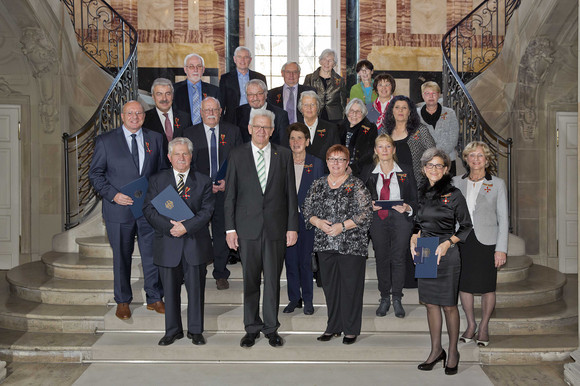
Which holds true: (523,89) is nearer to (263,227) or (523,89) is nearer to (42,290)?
(263,227)

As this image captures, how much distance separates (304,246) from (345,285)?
56 cm

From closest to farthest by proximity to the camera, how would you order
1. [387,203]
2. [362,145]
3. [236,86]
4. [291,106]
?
[387,203] < [362,145] < [291,106] < [236,86]

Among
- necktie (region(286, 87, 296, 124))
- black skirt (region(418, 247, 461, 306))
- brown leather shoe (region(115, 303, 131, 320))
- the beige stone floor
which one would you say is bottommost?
the beige stone floor

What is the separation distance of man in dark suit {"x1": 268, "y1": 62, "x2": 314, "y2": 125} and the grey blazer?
2162mm

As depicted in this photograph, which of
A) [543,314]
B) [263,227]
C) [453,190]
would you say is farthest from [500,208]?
[263,227]

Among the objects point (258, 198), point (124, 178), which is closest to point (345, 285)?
point (258, 198)

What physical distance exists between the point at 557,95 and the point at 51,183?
6981mm

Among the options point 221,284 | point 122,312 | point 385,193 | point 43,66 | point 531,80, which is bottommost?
point 122,312

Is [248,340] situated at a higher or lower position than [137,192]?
lower

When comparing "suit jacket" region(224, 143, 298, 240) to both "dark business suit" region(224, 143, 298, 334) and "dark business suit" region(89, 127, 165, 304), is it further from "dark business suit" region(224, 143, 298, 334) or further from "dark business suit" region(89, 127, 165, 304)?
"dark business suit" region(89, 127, 165, 304)

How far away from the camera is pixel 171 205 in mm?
5305

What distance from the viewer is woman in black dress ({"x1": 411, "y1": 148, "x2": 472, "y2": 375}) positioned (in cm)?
504

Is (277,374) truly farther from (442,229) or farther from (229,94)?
(229,94)

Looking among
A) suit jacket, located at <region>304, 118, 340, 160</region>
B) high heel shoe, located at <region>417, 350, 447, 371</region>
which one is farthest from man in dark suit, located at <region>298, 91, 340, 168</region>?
high heel shoe, located at <region>417, 350, 447, 371</region>
